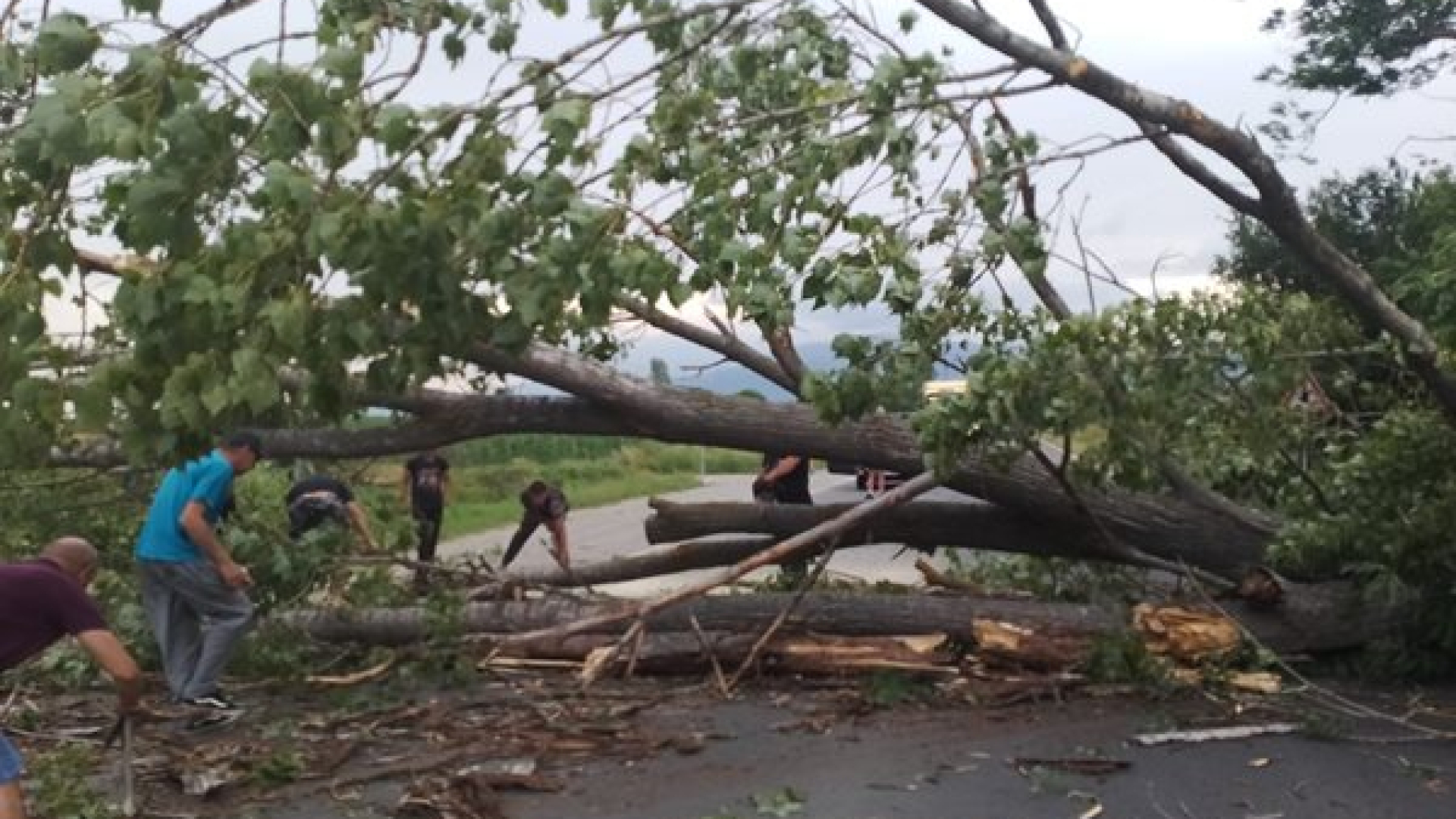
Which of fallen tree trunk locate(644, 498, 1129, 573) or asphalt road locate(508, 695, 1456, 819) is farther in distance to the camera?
fallen tree trunk locate(644, 498, 1129, 573)

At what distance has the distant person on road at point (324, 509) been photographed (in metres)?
8.93

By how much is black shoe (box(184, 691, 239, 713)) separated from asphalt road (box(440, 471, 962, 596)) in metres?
3.07

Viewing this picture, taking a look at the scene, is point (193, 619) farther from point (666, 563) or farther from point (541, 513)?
point (541, 513)

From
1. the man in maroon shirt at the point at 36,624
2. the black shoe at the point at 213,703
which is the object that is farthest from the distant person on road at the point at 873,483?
the man in maroon shirt at the point at 36,624

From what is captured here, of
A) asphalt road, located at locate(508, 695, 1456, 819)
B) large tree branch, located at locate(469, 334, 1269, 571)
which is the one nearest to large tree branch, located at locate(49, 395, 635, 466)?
large tree branch, located at locate(469, 334, 1269, 571)

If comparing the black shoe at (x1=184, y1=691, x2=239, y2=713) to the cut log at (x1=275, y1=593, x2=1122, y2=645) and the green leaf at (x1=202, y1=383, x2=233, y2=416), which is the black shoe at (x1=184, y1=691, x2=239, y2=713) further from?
Result: the green leaf at (x1=202, y1=383, x2=233, y2=416)

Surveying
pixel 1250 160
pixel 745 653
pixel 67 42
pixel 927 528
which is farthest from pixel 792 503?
pixel 67 42

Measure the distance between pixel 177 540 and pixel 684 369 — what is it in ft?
8.32

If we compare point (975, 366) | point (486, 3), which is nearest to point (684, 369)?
point (975, 366)

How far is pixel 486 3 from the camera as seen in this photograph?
474 cm

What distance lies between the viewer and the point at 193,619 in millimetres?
7922

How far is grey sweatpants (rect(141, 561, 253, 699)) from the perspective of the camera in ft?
25.2

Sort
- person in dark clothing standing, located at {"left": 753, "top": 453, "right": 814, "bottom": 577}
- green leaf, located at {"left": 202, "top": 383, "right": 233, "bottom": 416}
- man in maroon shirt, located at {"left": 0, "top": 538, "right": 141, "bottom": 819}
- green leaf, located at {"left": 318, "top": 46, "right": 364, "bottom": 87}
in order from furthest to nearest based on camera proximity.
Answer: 1. person in dark clothing standing, located at {"left": 753, "top": 453, "right": 814, "bottom": 577}
2. man in maroon shirt, located at {"left": 0, "top": 538, "right": 141, "bottom": 819}
3. green leaf, located at {"left": 318, "top": 46, "right": 364, "bottom": 87}
4. green leaf, located at {"left": 202, "top": 383, "right": 233, "bottom": 416}

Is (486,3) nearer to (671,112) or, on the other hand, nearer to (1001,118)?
(671,112)
